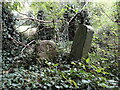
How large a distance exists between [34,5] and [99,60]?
2.23 meters

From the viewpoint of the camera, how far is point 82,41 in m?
2.44

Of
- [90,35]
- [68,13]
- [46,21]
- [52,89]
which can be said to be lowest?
[52,89]

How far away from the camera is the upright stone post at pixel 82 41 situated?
2416mm

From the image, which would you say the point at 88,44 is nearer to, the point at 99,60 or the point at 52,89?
the point at 99,60

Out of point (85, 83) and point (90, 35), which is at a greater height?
point (90, 35)

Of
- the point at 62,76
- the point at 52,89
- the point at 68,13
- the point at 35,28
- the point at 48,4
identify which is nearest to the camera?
the point at 52,89

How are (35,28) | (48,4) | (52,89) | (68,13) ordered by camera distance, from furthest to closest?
1. (35,28)
2. (68,13)
3. (48,4)
4. (52,89)

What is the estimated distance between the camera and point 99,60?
2439 mm

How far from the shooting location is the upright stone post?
2416 mm

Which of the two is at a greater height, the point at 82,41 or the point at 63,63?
the point at 82,41

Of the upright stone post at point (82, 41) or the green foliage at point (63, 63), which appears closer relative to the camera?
the green foliage at point (63, 63)

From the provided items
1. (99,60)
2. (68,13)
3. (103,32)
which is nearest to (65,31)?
(68,13)

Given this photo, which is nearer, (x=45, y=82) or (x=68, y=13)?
(x=45, y=82)

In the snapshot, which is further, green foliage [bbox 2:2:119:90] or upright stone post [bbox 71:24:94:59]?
upright stone post [bbox 71:24:94:59]
